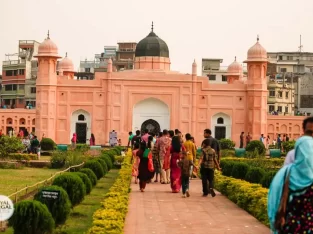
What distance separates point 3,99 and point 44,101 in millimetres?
21024

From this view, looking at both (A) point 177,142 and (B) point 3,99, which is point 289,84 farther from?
(A) point 177,142

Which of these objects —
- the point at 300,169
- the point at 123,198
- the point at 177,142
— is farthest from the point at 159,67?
the point at 300,169

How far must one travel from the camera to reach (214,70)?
61062 mm

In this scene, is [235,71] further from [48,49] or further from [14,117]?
[14,117]

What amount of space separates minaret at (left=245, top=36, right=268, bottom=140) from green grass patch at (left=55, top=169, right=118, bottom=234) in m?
19.4

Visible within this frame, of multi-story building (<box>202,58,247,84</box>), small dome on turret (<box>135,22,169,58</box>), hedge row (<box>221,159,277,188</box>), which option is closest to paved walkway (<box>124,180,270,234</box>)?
hedge row (<box>221,159,277,188</box>)

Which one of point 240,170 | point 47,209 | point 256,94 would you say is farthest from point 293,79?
point 47,209

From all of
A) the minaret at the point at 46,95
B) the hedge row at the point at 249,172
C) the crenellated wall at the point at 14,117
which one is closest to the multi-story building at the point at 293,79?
the crenellated wall at the point at 14,117

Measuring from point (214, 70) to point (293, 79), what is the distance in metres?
6.54

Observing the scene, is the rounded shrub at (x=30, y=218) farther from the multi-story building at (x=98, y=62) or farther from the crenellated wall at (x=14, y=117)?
the multi-story building at (x=98, y=62)

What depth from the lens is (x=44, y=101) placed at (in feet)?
117

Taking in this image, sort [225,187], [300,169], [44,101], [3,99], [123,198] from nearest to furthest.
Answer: [300,169], [123,198], [225,187], [44,101], [3,99]

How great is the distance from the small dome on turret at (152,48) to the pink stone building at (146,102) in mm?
2076

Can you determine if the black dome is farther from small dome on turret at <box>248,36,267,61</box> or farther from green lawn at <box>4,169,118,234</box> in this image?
green lawn at <box>4,169,118,234</box>
